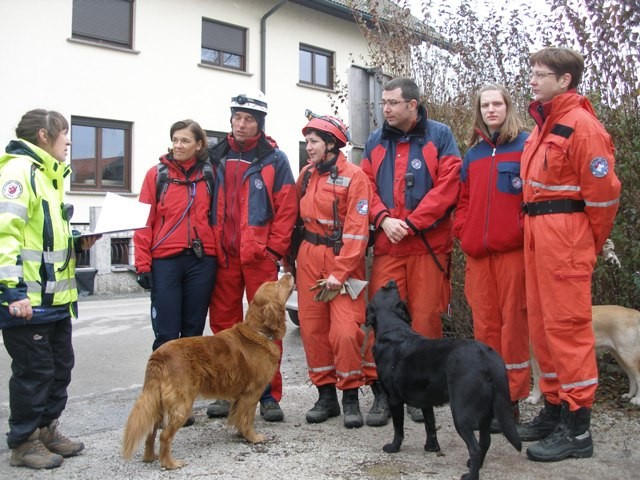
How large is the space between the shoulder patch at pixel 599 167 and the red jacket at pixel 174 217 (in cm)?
269

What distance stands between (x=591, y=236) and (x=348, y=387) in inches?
78.8

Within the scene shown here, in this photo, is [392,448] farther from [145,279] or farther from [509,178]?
[145,279]

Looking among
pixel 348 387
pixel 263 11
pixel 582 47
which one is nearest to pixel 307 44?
pixel 263 11

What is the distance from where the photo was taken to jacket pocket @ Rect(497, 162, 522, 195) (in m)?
4.36

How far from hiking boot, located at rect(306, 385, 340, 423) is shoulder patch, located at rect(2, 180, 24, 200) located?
2.56 metres

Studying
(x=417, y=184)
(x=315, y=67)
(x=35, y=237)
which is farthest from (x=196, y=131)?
(x=315, y=67)

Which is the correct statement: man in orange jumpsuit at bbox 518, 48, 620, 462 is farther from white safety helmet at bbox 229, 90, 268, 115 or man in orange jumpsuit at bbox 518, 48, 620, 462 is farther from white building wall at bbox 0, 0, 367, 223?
white building wall at bbox 0, 0, 367, 223

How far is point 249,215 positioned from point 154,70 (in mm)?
13483

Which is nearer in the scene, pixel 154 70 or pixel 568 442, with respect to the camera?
pixel 568 442

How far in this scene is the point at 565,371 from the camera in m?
3.83

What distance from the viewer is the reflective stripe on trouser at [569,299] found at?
150 inches

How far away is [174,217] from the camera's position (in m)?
4.75

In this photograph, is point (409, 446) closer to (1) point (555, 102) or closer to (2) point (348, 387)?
(2) point (348, 387)

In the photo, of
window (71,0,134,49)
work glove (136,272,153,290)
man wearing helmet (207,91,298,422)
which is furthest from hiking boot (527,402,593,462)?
window (71,0,134,49)
